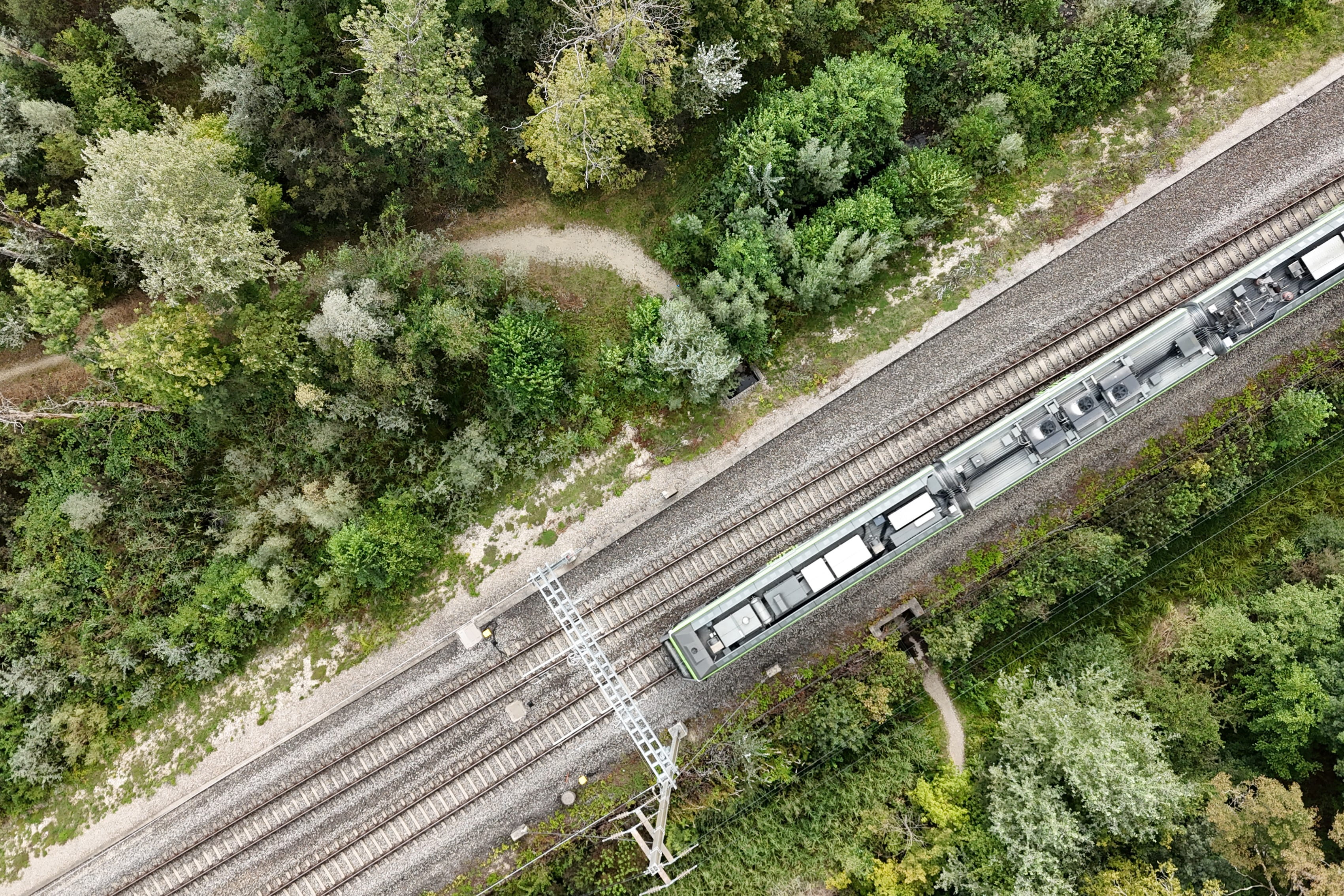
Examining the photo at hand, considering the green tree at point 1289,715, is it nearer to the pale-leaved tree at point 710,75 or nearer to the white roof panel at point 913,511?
the white roof panel at point 913,511

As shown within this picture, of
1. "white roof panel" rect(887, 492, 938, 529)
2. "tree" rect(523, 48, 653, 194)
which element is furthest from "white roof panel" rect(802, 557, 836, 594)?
"tree" rect(523, 48, 653, 194)

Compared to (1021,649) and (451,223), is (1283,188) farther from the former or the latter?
(451,223)

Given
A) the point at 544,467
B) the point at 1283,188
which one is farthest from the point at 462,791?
the point at 1283,188

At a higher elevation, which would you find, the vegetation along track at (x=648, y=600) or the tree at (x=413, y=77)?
the tree at (x=413, y=77)

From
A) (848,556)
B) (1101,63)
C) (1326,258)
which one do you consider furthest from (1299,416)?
(848,556)

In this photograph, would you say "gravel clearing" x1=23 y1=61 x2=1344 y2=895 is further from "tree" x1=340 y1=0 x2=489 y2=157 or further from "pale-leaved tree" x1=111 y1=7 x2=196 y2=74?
"pale-leaved tree" x1=111 y1=7 x2=196 y2=74

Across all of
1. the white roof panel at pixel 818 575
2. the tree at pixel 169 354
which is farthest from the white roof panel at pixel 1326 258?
the tree at pixel 169 354
